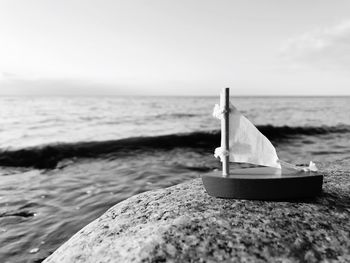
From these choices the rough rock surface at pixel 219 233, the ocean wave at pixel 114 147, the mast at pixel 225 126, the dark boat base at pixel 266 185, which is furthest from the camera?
the ocean wave at pixel 114 147

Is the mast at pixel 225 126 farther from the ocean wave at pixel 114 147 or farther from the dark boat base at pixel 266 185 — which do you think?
the ocean wave at pixel 114 147

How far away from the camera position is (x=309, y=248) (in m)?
2.37

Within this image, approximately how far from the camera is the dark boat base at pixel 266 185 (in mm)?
3061

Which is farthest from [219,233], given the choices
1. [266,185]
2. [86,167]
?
[86,167]

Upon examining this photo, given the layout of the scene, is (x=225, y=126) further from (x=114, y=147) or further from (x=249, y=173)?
(x=114, y=147)

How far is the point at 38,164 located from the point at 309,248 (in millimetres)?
→ 12102

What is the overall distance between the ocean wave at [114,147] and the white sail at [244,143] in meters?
10.1

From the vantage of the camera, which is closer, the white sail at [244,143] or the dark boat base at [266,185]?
the dark boat base at [266,185]

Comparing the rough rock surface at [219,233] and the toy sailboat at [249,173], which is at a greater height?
the toy sailboat at [249,173]

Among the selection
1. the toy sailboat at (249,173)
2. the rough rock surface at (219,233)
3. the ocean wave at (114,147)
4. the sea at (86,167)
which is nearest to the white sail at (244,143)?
the toy sailboat at (249,173)

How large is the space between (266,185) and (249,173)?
1.01 ft

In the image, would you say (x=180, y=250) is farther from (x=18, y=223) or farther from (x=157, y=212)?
(x=18, y=223)

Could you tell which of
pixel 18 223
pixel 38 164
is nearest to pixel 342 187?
pixel 18 223

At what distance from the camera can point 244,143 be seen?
3.26 m
